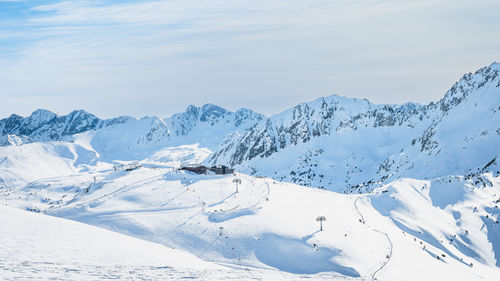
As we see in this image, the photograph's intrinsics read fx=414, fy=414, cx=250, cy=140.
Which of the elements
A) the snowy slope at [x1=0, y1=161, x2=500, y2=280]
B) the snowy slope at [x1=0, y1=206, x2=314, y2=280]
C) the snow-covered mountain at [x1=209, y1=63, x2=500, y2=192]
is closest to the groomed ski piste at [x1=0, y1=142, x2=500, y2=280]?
the snowy slope at [x1=0, y1=206, x2=314, y2=280]

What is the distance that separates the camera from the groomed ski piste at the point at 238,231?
1100 inches

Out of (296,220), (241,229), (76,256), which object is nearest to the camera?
(76,256)

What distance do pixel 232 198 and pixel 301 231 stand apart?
16.2m

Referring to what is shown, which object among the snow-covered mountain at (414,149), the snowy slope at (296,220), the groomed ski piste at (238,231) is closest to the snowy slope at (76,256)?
the groomed ski piste at (238,231)

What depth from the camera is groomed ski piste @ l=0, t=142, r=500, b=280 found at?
91.7 feet

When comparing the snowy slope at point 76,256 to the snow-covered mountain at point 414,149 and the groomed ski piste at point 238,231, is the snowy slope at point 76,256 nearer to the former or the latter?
the groomed ski piste at point 238,231

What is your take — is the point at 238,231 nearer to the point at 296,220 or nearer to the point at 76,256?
the point at 296,220

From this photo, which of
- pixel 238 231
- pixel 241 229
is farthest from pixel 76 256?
pixel 241 229

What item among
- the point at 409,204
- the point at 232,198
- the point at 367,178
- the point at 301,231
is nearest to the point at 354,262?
the point at 301,231

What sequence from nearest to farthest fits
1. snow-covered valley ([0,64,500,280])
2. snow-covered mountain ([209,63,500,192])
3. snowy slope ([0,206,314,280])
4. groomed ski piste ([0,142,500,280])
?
snowy slope ([0,206,314,280]) → groomed ski piste ([0,142,500,280]) → snow-covered valley ([0,64,500,280]) → snow-covered mountain ([209,63,500,192])

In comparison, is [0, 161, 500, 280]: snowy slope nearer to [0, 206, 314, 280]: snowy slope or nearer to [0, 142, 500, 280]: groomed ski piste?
[0, 142, 500, 280]: groomed ski piste

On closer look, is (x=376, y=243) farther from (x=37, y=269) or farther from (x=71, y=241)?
(x=37, y=269)

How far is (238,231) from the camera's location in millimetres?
45906

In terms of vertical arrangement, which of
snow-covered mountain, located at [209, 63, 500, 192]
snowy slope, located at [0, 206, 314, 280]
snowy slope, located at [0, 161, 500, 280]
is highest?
snowy slope, located at [0, 206, 314, 280]
